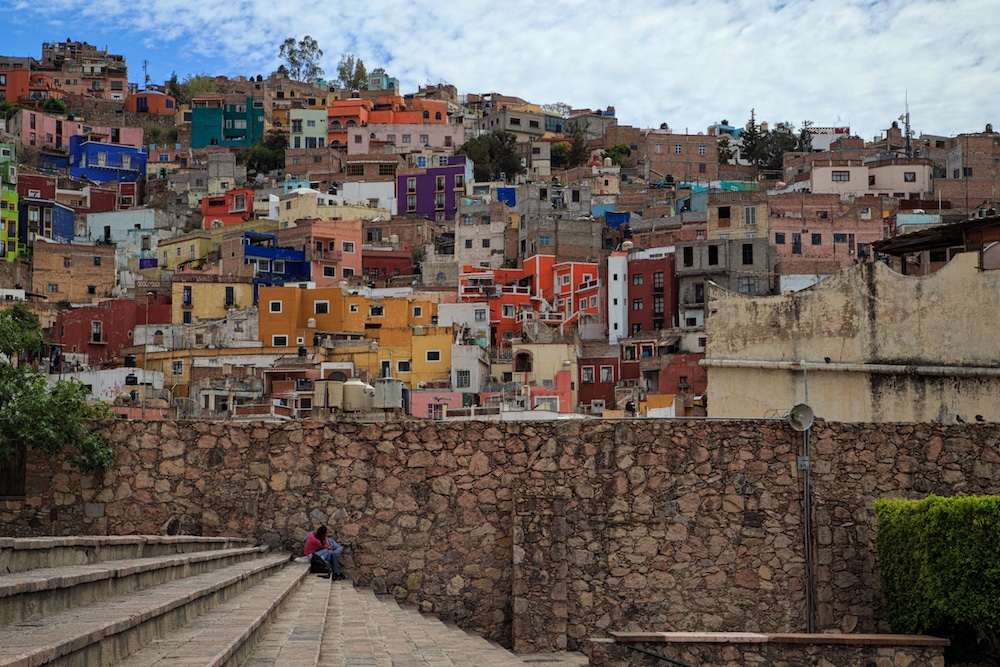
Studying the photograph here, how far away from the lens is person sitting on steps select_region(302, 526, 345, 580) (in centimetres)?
1303

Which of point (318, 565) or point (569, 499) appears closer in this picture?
point (318, 565)

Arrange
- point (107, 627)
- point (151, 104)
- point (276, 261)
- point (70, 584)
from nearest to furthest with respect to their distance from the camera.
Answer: point (107, 627) < point (70, 584) < point (276, 261) < point (151, 104)

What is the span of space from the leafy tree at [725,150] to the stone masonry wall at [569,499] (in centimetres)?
8298

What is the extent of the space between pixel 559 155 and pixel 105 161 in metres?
31.3

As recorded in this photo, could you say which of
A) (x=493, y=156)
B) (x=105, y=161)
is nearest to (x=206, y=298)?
(x=105, y=161)

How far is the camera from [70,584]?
577 cm

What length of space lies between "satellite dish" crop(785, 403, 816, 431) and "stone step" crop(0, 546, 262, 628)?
679cm

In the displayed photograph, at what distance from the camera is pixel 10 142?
90.6 meters

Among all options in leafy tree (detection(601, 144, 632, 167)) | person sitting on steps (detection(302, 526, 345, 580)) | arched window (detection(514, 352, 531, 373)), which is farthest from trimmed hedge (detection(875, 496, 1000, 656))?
leafy tree (detection(601, 144, 632, 167))

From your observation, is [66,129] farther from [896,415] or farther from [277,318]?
[896,415]

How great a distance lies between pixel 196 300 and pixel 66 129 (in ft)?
141

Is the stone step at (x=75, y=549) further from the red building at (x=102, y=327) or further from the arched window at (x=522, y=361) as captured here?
the red building at (x=102, y=327)

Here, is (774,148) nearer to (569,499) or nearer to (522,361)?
(522,361)

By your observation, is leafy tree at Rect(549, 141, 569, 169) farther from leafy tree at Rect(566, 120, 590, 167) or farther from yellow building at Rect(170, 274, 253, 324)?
yellow building at Rect(170, 274, 253, 324)
